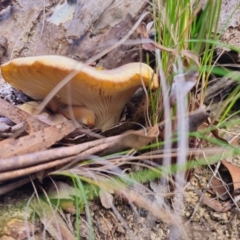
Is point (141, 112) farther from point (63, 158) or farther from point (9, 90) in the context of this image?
point (9, 90)

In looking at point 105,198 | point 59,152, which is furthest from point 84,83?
point 105,198

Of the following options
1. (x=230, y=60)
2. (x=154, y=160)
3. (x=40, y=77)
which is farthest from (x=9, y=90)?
(x=230, y=60)

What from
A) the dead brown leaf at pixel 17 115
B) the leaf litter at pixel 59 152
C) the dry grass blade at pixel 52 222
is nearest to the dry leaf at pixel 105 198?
the leaf litter at pixel 59 152

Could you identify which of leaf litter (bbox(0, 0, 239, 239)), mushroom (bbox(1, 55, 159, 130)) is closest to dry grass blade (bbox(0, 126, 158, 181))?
leaf litter (bbox(0, 0, 239, 239))

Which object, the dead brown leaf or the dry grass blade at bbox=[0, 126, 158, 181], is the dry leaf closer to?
the dry grass blade at bbox=[0, 126, 158, 181]

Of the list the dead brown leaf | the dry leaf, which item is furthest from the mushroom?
the dry leaf

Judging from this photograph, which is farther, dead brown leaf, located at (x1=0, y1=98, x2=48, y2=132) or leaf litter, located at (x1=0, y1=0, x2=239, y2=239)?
dead brown leaf, located at (x1=0, y1=98, x2=48, y2=132)

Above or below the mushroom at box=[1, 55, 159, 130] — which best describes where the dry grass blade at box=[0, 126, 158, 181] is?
below

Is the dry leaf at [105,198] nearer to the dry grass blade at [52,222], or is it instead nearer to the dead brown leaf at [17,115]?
the dry grass blade at [52,222]

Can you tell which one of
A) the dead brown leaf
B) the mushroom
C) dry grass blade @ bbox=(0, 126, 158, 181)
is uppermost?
the mushroom
